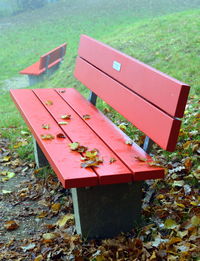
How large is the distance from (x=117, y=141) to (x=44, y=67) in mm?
7365

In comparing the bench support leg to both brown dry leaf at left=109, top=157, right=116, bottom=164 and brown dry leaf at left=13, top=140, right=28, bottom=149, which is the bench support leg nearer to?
brown dry leaf at left=13, top=140, right=28, bottom=149

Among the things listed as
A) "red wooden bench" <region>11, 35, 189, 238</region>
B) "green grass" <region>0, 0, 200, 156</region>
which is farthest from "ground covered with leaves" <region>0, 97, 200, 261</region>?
"green grass" <region>0, 0, 200, 156</region>

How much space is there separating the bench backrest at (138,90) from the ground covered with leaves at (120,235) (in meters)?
0.26

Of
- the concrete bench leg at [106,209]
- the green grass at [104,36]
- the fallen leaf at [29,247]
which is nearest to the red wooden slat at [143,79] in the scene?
the concrete bench leg at [106,209]

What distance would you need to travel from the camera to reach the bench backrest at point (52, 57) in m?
9.84

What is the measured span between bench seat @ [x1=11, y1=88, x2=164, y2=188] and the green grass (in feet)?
2.41

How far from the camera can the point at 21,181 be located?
380cm

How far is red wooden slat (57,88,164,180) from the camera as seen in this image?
254 cm

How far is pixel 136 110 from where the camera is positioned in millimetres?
3113

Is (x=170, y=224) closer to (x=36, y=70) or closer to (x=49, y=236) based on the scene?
(x=49, y=236)

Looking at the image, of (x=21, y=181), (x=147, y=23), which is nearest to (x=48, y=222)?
(x=21, y=181)

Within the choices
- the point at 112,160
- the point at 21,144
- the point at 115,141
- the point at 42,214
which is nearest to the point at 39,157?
the point at 21,144

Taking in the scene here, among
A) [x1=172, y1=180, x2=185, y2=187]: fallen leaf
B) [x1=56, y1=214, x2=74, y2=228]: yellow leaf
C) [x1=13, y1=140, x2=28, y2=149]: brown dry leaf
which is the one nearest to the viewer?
[x1=56, y1=214, x2=74, y2=228]: yellow leaf

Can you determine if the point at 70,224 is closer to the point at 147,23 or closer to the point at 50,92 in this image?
the point at 50,92
